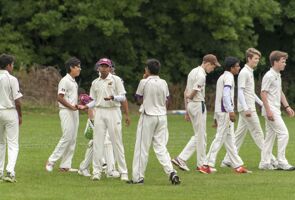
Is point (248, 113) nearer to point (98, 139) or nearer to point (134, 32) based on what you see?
point (98, 139)

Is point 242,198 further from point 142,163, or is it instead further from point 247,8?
point 247,8

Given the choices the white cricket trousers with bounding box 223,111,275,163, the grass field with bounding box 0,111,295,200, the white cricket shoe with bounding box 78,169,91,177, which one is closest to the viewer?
the grass field with bounding box 0,111,295,200

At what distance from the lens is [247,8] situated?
1764 inches

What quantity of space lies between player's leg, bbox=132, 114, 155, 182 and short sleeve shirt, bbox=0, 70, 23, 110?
7.04ft

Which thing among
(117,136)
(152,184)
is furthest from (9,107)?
(152,184)

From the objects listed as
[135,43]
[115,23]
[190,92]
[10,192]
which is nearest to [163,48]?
[135,43]

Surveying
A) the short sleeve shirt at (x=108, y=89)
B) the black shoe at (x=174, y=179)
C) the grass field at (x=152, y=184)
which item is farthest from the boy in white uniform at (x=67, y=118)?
the black shoe at (x=174, y=179)

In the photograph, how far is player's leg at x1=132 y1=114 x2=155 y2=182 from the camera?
15586 millimetres

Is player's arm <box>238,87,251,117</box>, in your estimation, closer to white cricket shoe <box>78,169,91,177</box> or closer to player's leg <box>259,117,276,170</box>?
player's leg <box>259,117,276,170</box>

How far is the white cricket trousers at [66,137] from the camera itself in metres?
17.6

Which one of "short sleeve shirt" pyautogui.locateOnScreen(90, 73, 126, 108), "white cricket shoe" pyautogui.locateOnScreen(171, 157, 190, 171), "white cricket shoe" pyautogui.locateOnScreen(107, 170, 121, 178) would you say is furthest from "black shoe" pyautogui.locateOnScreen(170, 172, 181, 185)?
"white cricket shoe" pyautogui.locateOnScreen(171, 157, 190, 171)

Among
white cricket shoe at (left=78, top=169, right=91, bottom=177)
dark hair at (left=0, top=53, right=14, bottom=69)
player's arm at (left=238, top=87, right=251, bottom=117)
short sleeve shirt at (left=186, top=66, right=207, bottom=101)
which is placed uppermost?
dark hair at (left=0, top=53, right=14, bottom=69)

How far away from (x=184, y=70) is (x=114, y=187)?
31355 millimetres

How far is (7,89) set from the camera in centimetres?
1559
